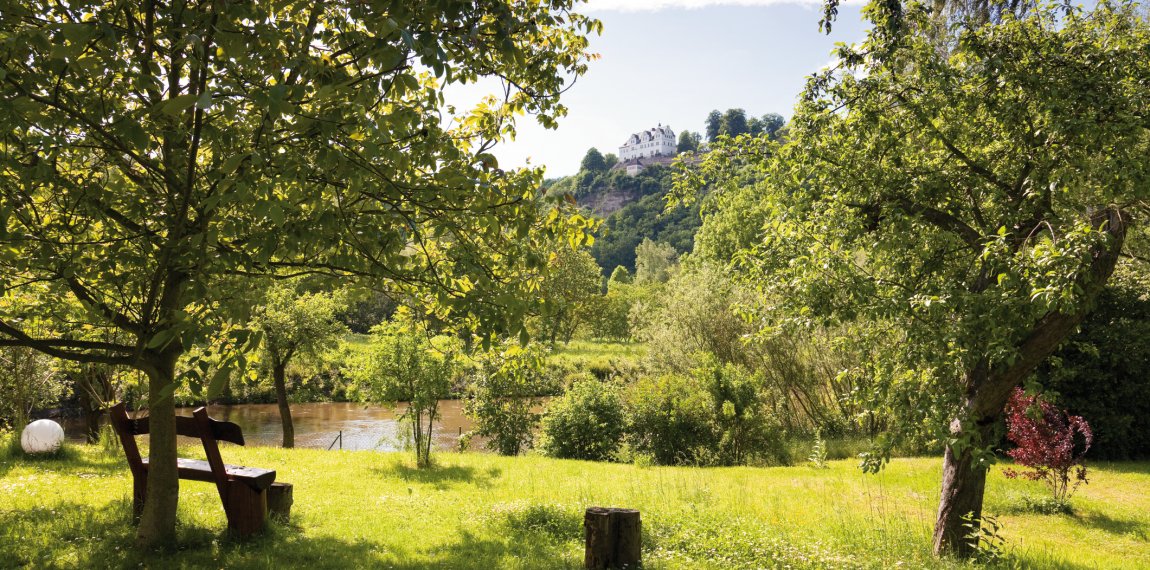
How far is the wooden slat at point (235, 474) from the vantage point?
6.66 metres

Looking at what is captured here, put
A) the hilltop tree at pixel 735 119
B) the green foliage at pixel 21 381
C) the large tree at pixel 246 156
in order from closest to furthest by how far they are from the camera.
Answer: the large tree at pixel 246 156
the green foliage at pixel 21 381
the hilltop tree at pixel 735 119

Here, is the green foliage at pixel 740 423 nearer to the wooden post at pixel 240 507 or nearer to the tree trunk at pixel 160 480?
the wooden post at pixel 240 507

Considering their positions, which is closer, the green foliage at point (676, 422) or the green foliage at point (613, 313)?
the green foliage at point (676, 422)

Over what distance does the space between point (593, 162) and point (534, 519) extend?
181m

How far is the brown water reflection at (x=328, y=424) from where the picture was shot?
71.8ft

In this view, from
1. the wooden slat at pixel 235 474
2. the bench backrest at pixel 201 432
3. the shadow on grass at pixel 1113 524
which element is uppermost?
the bench backrest at pixel 201 432

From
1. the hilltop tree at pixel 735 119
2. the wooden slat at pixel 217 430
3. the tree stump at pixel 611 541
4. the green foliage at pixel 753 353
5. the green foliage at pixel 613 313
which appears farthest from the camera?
the hilltop tree at pixel 735 119

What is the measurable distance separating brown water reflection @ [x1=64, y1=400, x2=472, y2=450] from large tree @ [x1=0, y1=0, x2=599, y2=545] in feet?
45.1

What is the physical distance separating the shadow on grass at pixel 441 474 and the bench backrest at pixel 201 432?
4.79m

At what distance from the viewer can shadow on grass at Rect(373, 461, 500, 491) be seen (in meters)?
11.7

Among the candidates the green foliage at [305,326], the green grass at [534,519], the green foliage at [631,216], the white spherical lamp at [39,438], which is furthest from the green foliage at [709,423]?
the green foliage at [631,216]

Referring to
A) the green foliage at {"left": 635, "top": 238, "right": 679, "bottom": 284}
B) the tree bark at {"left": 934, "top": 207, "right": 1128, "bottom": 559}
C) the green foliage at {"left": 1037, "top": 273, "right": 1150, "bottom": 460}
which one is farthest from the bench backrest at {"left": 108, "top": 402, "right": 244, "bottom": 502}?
the green foliage at {"left": 635, "top": 238, "right": 679, "bottom": 284}

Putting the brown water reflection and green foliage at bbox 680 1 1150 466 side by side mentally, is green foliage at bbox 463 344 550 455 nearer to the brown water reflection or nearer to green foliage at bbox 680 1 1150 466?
the brown water reflection

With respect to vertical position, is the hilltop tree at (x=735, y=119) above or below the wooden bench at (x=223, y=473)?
above
